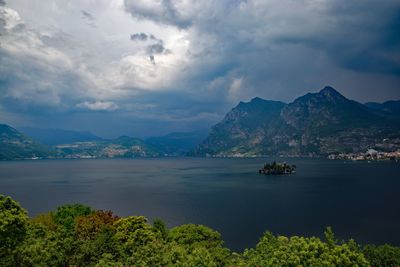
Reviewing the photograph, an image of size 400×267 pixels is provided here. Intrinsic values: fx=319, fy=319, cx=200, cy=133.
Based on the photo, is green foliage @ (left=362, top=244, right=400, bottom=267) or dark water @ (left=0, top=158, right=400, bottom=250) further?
dark water @ (left=0, top=158, right=400, bottom=250)

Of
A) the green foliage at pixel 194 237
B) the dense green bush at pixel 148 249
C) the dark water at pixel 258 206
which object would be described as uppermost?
the dense green bush at pixel 148 249

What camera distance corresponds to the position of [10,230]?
41.9 m

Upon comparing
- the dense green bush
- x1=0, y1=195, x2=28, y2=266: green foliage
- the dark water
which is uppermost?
x1=0, y1=195, x2=28, y2=266: green foliage

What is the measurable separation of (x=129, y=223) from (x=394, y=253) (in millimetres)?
46293

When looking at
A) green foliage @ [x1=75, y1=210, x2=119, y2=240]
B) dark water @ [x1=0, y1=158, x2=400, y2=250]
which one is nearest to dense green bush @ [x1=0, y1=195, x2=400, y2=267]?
green foliage @ [x1=75, y1=210, x2=119, y2=240]

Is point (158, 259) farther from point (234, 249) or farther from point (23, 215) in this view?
point (234, 249)

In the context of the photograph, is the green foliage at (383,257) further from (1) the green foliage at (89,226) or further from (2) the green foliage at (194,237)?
(1) the green foliage at (89,226)

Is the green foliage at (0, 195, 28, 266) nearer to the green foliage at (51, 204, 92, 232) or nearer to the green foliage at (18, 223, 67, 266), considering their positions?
the green foliage at (18, 223, 67, 266)

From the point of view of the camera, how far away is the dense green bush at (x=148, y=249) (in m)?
38.6

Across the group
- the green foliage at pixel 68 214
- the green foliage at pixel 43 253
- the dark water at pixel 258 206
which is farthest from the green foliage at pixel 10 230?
the dark water at pixel 258 206

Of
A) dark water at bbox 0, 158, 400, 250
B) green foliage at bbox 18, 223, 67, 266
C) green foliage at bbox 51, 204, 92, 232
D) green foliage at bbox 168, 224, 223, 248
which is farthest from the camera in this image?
dark water at bbox 0, 158, 400, 250

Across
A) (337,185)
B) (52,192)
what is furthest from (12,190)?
(337,185)

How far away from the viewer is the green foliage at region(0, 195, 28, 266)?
1608 inches

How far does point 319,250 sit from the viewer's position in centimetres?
4000
